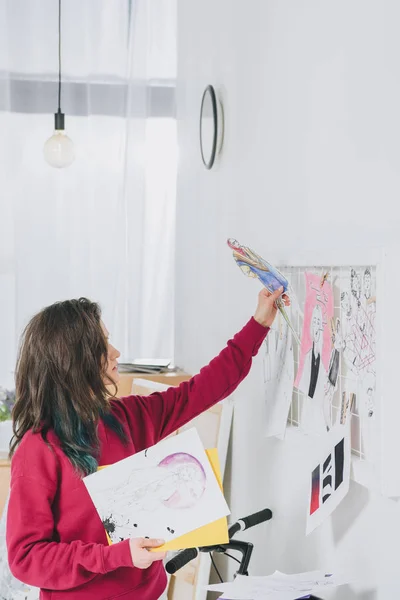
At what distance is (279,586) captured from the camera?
4.34ft

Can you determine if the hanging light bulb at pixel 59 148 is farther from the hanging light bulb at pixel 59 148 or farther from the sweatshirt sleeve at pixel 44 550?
the sweatshirt sleeve at pixel 44 550

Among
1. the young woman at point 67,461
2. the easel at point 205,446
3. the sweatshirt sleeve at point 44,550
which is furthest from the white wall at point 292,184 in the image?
the sweatshirt sleeve at point 44,550

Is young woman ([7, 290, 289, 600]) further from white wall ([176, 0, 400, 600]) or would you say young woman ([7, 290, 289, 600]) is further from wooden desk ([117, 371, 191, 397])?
wooden desk ([117, 371, 191, 397])

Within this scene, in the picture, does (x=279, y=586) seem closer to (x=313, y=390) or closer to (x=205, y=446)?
(x=313, y=390)

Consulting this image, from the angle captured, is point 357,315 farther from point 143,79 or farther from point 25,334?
point 143,79

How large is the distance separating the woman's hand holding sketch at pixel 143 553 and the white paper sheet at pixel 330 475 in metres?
0.28

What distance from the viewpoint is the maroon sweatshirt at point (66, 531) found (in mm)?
1406

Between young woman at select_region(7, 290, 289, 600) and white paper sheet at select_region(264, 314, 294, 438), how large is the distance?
0.11 m

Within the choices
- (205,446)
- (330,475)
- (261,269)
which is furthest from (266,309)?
(205,446)

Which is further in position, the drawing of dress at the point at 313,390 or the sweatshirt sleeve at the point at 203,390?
the sweatshirt sleeve at the point at 203,390

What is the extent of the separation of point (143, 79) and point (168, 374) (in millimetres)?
1323

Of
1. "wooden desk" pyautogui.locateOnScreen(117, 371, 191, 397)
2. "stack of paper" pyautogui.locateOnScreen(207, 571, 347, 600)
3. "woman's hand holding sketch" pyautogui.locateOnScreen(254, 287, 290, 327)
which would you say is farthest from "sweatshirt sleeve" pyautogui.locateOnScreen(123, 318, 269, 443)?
"wooden desk" pyautogui.locateOnScreen(117, 371, 191, 397)

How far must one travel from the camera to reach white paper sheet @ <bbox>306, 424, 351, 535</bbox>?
1310 millimetres

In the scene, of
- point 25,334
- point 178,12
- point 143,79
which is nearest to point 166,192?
point 143,79
